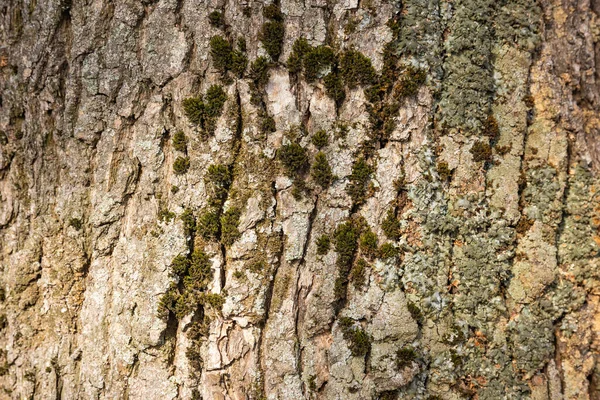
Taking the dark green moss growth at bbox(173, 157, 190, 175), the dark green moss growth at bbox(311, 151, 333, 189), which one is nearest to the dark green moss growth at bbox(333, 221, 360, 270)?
the dark green moss growth at bbox(311, 151, 333, 189)

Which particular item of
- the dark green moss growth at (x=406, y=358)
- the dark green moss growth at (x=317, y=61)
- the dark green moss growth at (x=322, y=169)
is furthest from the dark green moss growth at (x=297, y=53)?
the dark green moss growth at (x=406, y=358)

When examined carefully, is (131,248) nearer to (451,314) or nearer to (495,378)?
(451,314)

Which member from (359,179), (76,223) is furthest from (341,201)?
(76,223)

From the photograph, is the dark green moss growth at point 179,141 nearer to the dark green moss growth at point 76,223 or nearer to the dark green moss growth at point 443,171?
the dark green moss growth at point 76,223

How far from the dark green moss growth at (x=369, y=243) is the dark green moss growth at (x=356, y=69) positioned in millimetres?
822

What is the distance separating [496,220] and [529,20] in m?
1.16

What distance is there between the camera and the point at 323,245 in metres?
2.56

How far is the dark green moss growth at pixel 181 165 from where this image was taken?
2.59 metres

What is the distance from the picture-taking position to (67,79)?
2713 mm

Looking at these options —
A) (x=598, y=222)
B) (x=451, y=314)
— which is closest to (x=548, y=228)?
(x=598, y=222)

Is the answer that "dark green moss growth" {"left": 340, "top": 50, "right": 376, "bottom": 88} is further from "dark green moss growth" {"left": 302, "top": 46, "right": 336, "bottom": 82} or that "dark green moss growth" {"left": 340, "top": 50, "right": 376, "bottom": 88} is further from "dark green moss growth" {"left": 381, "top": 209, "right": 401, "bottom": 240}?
"dark green moss growth" {"left": 381, "top": 209, "right": 401, "bottom": 240}

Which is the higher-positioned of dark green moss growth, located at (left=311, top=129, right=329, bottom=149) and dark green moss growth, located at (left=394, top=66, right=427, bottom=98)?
dark green moss growth, located at (left=394, top=66, right=427, bottom=98)

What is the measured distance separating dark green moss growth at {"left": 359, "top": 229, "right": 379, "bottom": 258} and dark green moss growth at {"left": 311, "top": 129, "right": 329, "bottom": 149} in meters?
0.54

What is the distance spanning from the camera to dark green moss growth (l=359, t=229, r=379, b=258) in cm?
256
